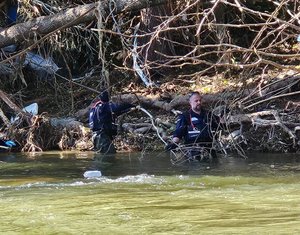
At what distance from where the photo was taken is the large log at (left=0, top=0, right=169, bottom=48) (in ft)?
44.2

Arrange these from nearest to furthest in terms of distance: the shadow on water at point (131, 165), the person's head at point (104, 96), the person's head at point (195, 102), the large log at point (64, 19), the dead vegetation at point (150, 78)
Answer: the shadow on water at point (131, 165)
the person's head at point (195, 102)
the dead vegetation at point (150, 78)
the large log at point (64, 19)
the person's head at point (104, 96)

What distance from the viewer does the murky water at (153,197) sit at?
267 inches

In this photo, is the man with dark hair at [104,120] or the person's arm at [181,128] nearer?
the person's arm at [181,128]

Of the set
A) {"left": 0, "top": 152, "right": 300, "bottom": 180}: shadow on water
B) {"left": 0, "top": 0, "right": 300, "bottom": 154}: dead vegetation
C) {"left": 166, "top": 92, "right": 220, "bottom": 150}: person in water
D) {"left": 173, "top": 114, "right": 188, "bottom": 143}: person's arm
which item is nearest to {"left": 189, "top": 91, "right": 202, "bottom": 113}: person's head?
{"left": 166, "top": 92, "right": 220, "bottom": 150}: person in water

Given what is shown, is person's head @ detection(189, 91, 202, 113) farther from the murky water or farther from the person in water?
the murky water

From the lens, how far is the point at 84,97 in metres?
18.7

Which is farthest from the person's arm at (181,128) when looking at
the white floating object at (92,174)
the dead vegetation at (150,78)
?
the white floating object at (92,174)

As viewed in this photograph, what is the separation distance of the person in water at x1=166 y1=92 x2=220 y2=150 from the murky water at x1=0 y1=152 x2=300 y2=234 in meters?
0.57

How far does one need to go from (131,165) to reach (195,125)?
1.45 metres

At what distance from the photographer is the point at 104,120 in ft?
48.1

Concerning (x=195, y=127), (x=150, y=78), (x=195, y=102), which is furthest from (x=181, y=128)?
(x=150, y=78)

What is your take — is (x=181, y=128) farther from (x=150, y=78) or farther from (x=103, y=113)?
(x=150, y=78)

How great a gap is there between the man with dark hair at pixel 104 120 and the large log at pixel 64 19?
171 centimetres

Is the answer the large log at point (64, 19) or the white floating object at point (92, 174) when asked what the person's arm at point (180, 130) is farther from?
the large log at point (64, 19)
